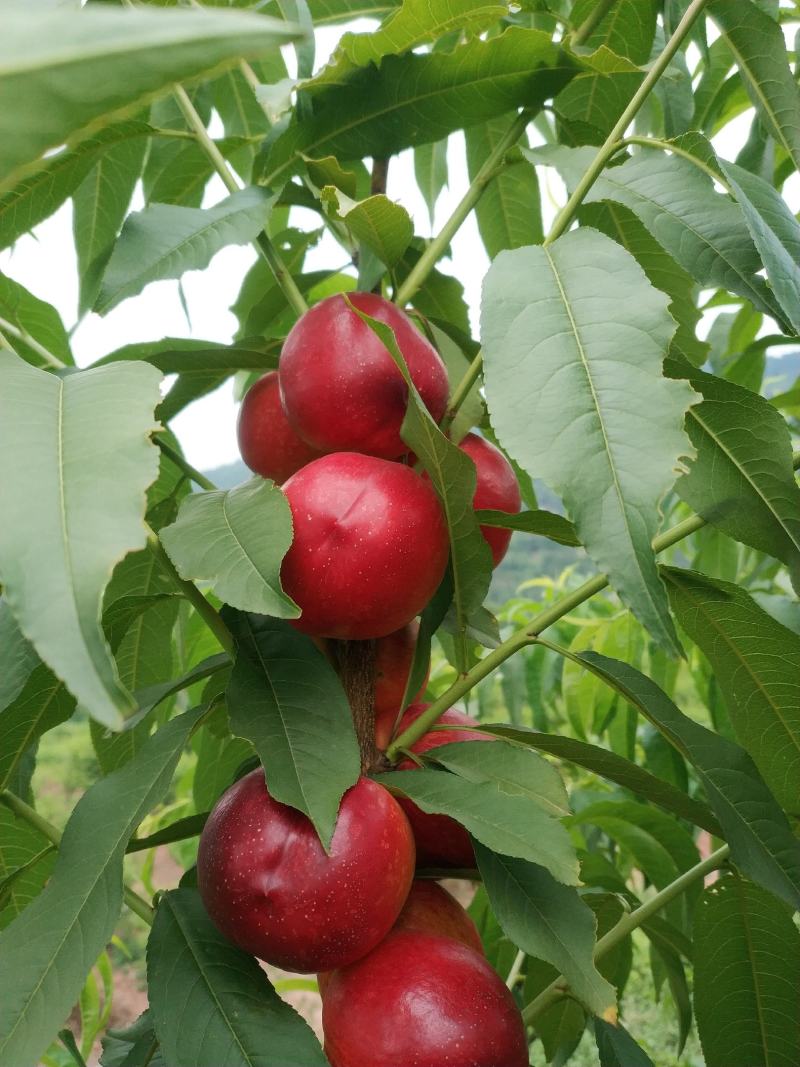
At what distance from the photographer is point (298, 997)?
2828mm

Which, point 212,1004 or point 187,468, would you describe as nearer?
point 212,1004

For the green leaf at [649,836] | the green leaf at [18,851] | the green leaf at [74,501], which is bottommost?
the green leaf at [649,836]

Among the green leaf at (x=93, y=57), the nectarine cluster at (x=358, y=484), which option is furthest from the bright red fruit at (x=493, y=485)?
the green leaf at (x=93, y=57)

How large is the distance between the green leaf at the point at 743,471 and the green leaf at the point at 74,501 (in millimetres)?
224

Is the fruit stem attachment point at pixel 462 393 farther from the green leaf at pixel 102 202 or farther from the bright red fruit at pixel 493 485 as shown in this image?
the green leaf at pixel 102 202

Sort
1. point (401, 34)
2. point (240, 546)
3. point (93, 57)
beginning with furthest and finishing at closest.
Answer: point (401, 34)
point (240, 546)
point (93, 57)

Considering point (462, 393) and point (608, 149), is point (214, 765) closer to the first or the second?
point (462, 393)

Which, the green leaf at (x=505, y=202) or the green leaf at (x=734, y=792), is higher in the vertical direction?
the green leaf at (x=505, y=202)

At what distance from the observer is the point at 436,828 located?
1.53 feet

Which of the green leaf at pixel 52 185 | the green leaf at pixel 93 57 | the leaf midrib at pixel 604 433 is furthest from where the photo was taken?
the green leaf at pixel 52 185

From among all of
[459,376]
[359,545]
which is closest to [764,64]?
[459,376]

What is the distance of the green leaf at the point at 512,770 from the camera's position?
1.40 ft

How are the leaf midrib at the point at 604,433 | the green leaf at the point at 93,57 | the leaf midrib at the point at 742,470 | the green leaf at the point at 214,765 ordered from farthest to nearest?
1. the green leaf at the point at 214,765
2. the leaf midrib at the point at 742,470
3. the leaf midrib at the point at 604,433
4. the green leaf at the point at 93,57

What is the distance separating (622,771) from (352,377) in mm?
199
